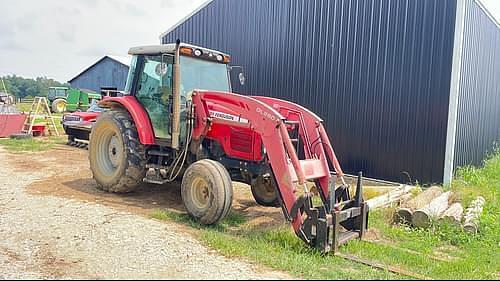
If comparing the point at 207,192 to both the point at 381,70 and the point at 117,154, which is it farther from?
the point at 381,70

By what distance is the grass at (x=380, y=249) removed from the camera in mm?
4391

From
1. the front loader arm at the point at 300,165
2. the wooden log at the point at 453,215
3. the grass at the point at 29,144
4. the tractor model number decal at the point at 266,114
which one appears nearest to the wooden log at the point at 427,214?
the wooden log at the point at 453,215

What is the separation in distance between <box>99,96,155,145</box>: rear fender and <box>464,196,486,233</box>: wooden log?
482 centimetres

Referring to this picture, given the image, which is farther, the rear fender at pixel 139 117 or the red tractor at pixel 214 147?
the rear fender at pixel 139 117

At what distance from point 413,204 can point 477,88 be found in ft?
17.5

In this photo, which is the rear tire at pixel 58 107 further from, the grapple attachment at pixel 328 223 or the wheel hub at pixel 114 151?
the grapple attachment at pixel 328 223

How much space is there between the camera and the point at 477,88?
10.8 m

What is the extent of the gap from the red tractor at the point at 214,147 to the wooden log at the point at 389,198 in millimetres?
1077

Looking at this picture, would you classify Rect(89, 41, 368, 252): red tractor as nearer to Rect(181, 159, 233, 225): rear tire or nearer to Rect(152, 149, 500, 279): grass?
Rect(181, 159, 233, 225): rear tire

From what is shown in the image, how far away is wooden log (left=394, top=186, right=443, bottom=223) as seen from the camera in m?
6.52

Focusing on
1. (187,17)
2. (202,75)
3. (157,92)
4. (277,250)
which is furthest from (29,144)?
(277,250)

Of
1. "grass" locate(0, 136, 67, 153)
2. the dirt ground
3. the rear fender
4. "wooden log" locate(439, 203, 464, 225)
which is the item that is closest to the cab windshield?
the rear fender

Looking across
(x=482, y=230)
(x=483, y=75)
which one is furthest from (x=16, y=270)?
(x=483, y=75)

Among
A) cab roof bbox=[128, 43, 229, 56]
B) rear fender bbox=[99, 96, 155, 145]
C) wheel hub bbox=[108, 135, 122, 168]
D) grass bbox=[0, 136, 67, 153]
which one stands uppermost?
cab roof bbox=[128, 43, 229, 56]
